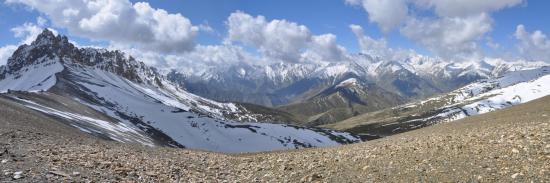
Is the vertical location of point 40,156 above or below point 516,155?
below

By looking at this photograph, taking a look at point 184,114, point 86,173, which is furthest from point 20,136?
point 184,114

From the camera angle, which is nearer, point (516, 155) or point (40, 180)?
point (40, 180)

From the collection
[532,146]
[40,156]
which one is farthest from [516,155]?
[40,156]

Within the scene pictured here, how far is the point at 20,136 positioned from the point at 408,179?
24.9m

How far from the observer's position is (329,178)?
63.2 feet

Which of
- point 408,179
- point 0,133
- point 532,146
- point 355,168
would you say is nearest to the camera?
point 408,179

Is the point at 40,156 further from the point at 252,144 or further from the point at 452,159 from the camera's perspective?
the point at 252,144

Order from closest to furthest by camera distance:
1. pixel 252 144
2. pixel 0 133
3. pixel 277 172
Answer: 1. pixel 277 172
2. pixel 0 133
3. pixel 252 144

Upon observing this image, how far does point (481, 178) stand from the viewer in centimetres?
1587

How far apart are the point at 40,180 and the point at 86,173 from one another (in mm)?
2662

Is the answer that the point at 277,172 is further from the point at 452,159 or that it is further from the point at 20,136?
the point at 20,136

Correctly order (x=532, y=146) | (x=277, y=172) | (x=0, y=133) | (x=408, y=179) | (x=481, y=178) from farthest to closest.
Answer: (x=0, y=133), (x=277, y=172), (x=532, y=146), (x=408, y=179), (x=481, y=178)

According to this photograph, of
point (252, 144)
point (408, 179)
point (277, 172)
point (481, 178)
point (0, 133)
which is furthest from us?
point (252, 144)

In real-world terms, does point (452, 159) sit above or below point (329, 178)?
above
